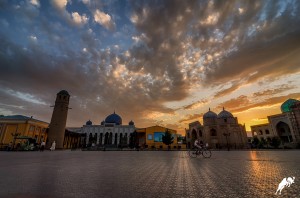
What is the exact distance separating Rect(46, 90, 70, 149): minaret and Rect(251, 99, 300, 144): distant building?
187ft

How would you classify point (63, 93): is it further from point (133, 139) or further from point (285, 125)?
point (285, 125)

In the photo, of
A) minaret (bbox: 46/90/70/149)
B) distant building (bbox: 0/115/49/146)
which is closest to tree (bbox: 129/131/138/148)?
minaret (bbox: 46/90/70/149)

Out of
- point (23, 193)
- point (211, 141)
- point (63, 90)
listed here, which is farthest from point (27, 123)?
point (211, 141)

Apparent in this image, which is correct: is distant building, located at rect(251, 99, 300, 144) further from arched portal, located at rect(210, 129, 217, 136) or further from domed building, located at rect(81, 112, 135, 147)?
domed building, located at rect(81, 112, 135, 147)

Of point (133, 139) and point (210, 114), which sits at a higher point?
point (210, 114)

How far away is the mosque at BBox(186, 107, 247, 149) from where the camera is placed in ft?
165

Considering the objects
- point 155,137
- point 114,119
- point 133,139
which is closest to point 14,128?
point 114,119

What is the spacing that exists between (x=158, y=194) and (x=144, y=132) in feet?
166

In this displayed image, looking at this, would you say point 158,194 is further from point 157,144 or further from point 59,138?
point 157,144

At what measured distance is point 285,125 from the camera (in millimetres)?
54500

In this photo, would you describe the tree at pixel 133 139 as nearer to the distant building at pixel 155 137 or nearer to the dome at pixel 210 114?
the distant building at pixel 155 137

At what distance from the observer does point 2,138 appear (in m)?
38.0

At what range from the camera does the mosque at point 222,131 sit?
50406 millimetres

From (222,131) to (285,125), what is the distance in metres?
21.7
